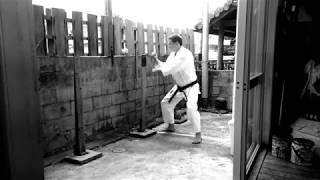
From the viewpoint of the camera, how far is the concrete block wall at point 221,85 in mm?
8000

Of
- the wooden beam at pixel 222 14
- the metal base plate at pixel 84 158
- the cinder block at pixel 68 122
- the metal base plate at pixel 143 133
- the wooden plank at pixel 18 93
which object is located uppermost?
the wooden beam at pixel 222 14

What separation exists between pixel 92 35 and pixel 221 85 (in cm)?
437

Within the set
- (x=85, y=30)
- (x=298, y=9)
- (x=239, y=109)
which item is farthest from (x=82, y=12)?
(x=298, y=9)

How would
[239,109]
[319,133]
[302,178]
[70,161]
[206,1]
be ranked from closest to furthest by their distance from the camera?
[239,109]
[302,178]
[319,133]
[70,161]
[206,1]

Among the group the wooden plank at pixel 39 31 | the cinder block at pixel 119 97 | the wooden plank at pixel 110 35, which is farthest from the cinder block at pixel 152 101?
the wooden plank at pixel 39 31

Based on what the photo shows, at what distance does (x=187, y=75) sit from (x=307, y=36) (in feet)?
7.74

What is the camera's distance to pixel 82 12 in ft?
16.1

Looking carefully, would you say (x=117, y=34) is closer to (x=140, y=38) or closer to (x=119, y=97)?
(x=140, y=38)

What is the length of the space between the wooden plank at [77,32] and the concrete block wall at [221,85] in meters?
4.41

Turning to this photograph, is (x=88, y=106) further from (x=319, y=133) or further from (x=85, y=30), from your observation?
(x=319, y=133)

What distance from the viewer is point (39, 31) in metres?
4.21

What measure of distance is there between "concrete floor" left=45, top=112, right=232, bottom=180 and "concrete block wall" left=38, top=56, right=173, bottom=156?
474 mm

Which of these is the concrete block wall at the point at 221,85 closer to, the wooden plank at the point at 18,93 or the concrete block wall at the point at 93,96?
the concrete block wall at the point at 93,96

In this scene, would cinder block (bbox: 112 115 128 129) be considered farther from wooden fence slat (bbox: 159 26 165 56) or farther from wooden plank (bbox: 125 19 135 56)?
wooden fence slat (bbox: 159 26 165 56)
